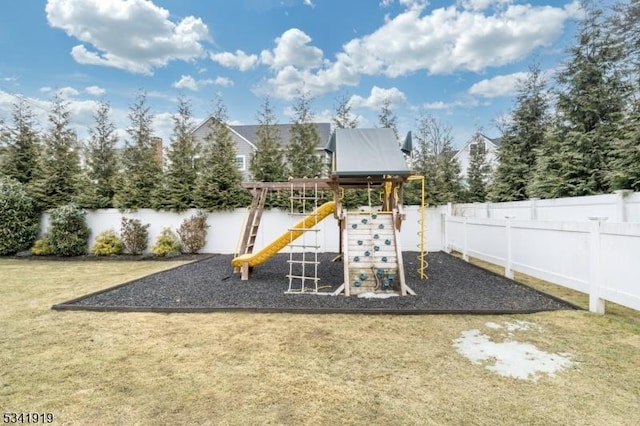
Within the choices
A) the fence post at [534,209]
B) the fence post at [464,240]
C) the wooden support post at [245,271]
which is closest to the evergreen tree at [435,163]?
the fence post at [464,240]

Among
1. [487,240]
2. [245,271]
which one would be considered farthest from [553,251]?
[245,271]

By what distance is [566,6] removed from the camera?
9367mm

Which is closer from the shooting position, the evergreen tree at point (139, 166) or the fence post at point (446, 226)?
the fence post at point (446, 226)

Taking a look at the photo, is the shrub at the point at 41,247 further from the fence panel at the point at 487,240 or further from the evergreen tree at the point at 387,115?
the fence panel at the point at 487,240

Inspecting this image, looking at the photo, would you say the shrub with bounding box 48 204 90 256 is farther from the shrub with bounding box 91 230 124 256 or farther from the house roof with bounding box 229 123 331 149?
the house roof with bounding box 229 123 331 149

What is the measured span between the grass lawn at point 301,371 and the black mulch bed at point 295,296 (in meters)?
0.26

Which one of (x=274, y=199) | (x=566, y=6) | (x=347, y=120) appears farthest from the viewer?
(x=347, y=120)

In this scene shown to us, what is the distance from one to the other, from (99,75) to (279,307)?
12.7 metres

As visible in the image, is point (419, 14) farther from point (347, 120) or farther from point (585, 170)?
point (585, 170)


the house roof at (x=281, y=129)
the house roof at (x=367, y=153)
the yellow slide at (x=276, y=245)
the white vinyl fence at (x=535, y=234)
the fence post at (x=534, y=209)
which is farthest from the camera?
the house roof at (x=281, y=129)

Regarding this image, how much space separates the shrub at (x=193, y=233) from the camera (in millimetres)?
11195

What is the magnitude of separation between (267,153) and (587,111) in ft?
31.1

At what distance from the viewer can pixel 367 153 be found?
21.7 feet

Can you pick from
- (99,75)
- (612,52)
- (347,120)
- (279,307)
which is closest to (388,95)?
(347,120)
